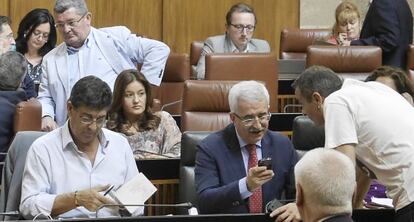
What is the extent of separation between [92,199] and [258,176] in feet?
2.13

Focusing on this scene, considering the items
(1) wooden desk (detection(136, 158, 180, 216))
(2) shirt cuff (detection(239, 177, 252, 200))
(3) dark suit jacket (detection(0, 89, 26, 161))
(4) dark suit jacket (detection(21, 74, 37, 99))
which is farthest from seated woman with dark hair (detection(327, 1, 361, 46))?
(2) shirt cuff (detection(239, 177, 252, 200))

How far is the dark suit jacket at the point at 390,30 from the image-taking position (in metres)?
7.48

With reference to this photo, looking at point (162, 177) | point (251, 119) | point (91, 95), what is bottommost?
point (162, 177)

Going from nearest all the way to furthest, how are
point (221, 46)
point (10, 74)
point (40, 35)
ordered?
point (10, 74) → point (40, 35) → point (221, 46)

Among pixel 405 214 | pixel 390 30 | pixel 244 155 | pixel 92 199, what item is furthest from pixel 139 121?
pixel 390 30

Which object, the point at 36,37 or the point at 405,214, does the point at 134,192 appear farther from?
the point at 36,37

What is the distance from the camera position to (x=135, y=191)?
3.78 metres

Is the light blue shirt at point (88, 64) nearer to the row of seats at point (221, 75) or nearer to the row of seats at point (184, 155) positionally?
the row of seats at point (221, 75)

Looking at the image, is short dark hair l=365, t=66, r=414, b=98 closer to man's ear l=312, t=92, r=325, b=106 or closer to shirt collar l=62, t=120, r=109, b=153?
man's ear l=312, t=92, r=325, b=106

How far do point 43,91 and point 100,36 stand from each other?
0.48 meters

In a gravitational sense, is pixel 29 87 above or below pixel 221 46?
below

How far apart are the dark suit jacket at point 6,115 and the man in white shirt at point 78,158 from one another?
4.61ft

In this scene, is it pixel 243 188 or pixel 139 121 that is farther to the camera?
pixel 139 121

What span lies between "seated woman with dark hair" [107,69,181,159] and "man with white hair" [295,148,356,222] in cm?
247
